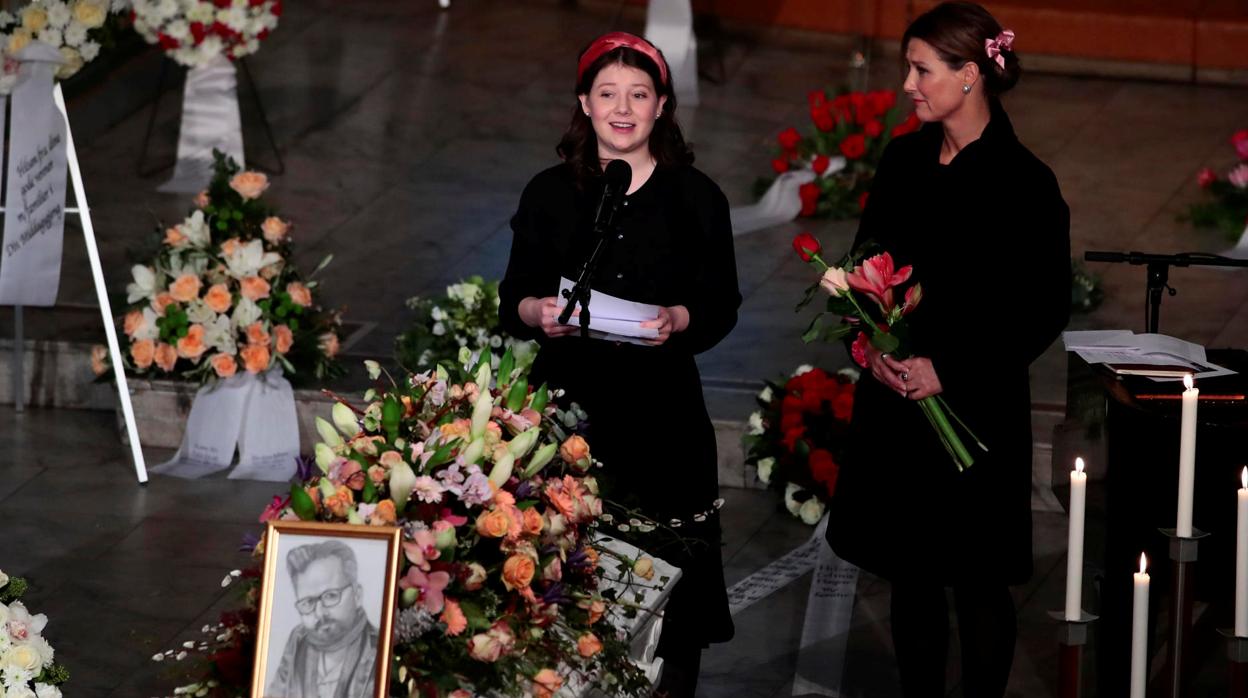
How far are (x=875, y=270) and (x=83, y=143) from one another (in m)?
6.14

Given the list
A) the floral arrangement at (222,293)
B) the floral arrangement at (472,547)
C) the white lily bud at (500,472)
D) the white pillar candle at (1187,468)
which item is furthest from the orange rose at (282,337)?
the white pillar candle at (1187,468)

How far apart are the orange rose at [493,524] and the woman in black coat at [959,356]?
1323 mm

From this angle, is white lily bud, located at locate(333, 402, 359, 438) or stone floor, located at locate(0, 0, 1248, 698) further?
stone floor, located at locate(0, 0, 1248, 698)

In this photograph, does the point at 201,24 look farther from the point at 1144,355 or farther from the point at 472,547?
the point at 472,547

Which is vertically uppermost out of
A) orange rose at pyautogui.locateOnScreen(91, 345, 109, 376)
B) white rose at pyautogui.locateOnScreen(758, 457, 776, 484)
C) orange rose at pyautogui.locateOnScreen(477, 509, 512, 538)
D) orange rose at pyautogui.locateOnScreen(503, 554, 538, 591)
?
orange rose at pyautogui.locateOnScreen(477, 509, 512, 538)

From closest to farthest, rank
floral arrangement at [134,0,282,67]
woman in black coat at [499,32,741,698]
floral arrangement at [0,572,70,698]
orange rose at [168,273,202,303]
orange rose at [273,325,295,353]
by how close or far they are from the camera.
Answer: floral arrangement at [0,572,70,698] < woman in black coat at [499,32,741,698] < orange rose at [168,273,202,303] < orange rose at [273,325,295,353] < floral arrangement at [134,0,282,67]

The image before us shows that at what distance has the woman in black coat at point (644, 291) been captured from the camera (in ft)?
12.6

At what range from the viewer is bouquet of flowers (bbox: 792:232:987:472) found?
3.66m

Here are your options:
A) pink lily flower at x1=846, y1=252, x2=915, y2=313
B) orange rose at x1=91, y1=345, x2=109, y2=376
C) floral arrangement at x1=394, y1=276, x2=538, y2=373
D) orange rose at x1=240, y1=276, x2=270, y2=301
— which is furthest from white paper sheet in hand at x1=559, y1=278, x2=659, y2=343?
orange rose at x1=91, y1=345, x2=109, y2=376

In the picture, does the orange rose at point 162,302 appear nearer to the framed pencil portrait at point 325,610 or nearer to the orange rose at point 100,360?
the orange rose at point 100,360

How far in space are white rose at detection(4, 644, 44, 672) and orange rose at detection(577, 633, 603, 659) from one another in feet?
3.49

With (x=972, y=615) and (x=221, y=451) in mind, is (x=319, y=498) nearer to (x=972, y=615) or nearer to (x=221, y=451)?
(x=972, y=615)

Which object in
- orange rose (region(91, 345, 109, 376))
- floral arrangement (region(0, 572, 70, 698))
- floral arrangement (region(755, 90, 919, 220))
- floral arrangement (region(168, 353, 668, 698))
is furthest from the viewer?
floral arrangement (region(755, 90, 919, 220))

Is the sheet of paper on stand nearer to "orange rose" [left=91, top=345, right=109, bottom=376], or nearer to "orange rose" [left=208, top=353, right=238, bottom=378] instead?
"orange rose" [left=208, top=353, right=238, bottom=378]
